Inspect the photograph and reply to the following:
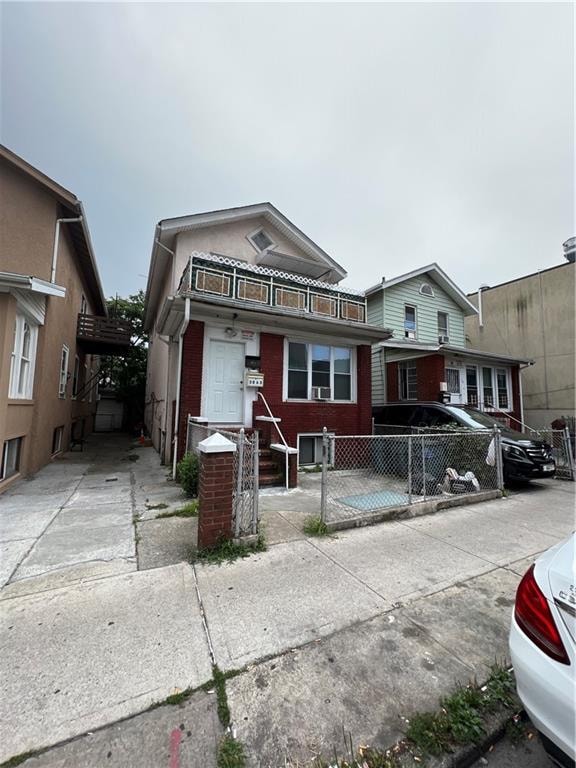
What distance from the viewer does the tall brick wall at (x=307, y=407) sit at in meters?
8.46

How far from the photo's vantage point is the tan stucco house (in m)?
6.16

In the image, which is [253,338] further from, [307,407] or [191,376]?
[307,407]

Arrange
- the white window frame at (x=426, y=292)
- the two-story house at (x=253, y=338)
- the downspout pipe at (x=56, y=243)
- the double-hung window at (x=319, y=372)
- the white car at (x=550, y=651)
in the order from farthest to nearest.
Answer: the white window frame at (x=426, y=292), the double-hung window at (x=319, y=372), the downspout pipe at (x=56, y=243), the two-story house at (x=253, y=338), the white car at (x=550, y=651)

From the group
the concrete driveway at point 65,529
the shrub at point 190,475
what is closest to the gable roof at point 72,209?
the concrete driveway at point 65,529

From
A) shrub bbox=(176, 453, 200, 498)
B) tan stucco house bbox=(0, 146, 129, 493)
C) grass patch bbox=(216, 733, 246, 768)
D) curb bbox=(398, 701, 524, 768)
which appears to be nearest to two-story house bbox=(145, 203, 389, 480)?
shrub bbox=(176, 453, 200, 498)

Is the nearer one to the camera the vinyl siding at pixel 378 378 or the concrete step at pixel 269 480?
the concrete step at pixel 269 480

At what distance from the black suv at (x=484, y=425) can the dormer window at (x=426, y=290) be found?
7011 millimetres

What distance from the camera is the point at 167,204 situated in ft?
42.3

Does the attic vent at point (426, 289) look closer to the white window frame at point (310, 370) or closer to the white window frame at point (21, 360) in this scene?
the white window frame at point (310, 370)

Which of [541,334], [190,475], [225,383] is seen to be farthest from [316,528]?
[541,334]

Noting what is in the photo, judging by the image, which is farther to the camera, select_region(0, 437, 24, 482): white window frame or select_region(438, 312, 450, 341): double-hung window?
select_region(438, 312, 450, 341): double-hung window

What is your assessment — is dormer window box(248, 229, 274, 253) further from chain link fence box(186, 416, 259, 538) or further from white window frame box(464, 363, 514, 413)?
white window frame box(464, 363, 514, 413)

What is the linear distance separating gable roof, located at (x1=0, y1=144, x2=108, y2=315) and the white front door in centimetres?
532

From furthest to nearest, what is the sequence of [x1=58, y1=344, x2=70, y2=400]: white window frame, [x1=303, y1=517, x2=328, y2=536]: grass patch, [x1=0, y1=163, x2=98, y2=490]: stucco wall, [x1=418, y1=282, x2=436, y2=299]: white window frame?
[x1=418, y1=282, x2=436, y2=299]: white window frame < [x1=58, y1=344, x2=70, y2=400]: white window frame < [x1=0, y1=163, x2=98, y2=490]: stucco wall < [x1=303, y1=517, x2=328, y2=536]: grass patch
